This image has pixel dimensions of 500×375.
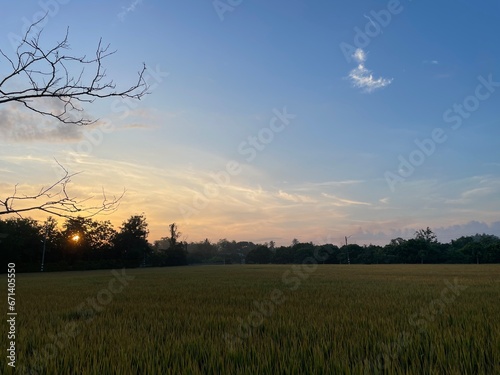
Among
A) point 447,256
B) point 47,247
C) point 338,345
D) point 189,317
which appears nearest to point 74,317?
point 189,317

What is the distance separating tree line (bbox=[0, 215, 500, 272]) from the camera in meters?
63.6

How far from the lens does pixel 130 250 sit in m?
86.8

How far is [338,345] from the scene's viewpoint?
15.7 feet

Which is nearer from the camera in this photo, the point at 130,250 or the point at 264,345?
the point at 264,345

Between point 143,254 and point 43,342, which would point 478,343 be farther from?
point 143,254

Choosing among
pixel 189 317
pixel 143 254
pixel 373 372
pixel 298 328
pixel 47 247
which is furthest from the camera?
pixel 143 254

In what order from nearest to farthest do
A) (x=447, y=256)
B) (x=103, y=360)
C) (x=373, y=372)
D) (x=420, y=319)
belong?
1. (x=373, y=372)
2. (x=103, y=360)
3. (x=420, y=319)
4. (x=447, y=256)

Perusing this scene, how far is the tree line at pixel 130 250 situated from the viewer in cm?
6362

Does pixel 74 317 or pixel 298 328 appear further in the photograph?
pixel 74 317

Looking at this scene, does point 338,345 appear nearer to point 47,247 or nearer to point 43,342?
point 43,342

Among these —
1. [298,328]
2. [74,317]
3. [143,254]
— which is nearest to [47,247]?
[143,254]

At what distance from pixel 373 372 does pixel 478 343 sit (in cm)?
195

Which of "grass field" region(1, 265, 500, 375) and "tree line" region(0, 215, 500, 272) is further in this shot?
"tree line" region(0, 215, 500, 272)

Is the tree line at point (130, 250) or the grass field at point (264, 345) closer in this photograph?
the grass field at point (264, 345)
